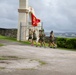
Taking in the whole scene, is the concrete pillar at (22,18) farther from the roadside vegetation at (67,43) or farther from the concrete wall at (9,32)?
the concrete wall at (9,32)

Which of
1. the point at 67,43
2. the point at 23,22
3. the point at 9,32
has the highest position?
the point at 23,22

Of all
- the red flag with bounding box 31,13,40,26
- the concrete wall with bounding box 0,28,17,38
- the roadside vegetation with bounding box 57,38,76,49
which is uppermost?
the red flag with bounding box 31,13,40,26

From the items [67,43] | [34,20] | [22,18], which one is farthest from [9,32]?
[67,43]

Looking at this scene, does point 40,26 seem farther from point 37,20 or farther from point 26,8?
point 26,8

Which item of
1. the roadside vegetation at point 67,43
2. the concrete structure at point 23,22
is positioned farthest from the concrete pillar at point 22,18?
the roadside vegetation at point 67,43

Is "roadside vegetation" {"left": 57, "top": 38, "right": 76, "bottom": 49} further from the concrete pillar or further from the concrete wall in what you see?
the concrete wall

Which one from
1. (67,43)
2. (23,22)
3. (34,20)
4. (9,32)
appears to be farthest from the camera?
(9,32)

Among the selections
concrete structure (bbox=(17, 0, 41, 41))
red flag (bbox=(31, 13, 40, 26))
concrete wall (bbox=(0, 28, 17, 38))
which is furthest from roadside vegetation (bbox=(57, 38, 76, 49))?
concrete wall (bbox=(0, 28, 17, 38))

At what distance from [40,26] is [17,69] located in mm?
24689

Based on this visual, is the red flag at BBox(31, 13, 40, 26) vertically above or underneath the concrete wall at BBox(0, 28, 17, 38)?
above

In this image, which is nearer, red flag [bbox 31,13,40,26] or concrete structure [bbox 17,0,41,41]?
concrete structure [bbox 17,0,41,41]

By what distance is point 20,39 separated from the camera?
116 feet

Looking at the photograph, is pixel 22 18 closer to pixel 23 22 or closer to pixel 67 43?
pixel 23 22

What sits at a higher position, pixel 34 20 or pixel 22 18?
pixel 22 18
